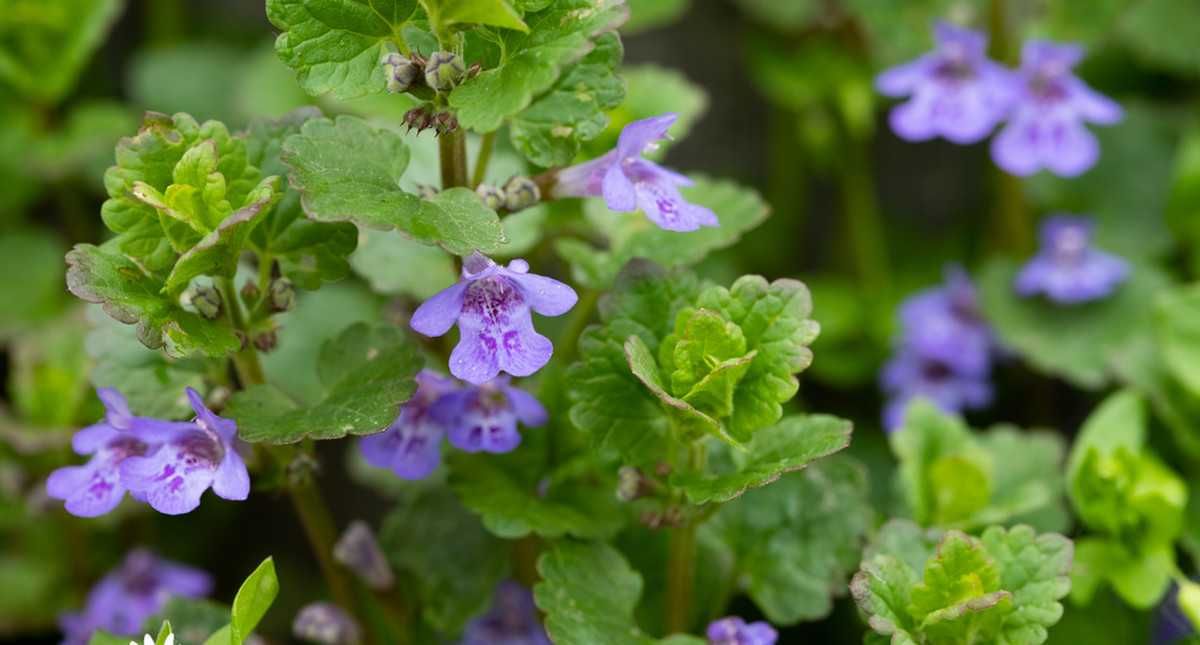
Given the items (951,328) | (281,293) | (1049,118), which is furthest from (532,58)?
(951,328)

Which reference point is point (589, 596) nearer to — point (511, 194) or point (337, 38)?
point (511, 194)

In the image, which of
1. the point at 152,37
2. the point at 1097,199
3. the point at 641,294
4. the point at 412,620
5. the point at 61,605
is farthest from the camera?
the point at 152,37

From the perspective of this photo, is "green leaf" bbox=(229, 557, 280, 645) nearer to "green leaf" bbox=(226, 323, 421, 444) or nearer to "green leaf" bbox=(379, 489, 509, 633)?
"green leaf" bbox=(226, 323, 421, 444)

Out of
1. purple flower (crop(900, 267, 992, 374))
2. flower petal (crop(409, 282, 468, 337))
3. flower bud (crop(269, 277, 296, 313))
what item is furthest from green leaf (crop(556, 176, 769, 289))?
purple flower (crop(900, 267, 992, 374))

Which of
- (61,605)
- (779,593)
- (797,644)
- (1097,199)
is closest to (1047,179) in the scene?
(1097,199)

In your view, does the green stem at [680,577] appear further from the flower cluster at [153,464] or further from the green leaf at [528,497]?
the flower cluster at [153,464]

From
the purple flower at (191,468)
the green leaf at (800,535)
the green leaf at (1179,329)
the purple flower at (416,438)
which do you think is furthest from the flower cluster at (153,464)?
the green leaf at (1179,329)

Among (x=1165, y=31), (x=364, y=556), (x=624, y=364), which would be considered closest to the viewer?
(x=624, y=364)

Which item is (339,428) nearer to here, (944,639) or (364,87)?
(364,87)
